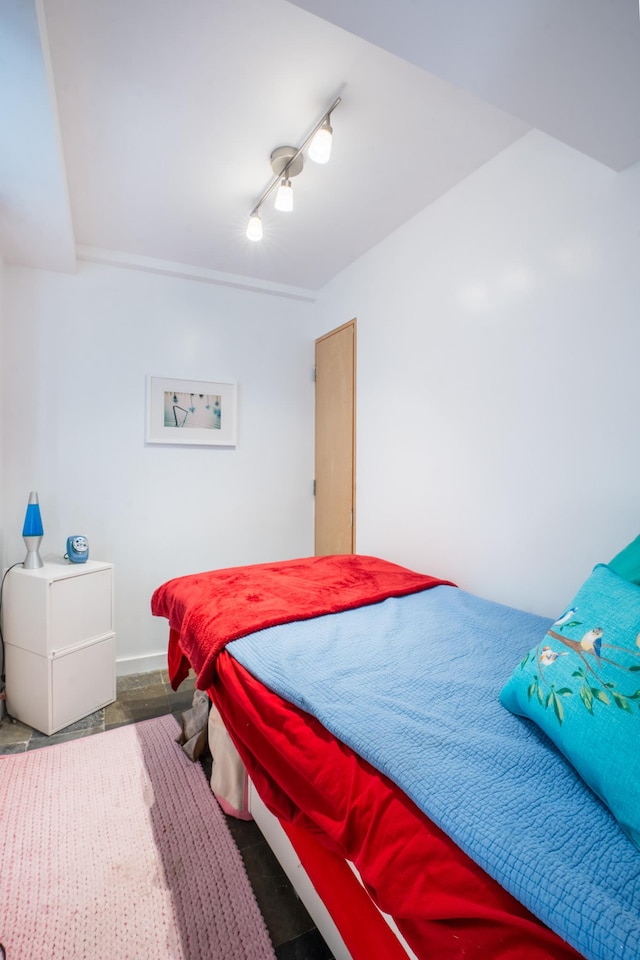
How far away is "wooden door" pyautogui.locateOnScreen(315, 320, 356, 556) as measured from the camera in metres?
3.06

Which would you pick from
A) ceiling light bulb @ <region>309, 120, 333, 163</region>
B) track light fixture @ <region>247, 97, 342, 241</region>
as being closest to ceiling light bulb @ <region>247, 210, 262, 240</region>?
track light fixture @ <region>247, 97, 342, 241</region>

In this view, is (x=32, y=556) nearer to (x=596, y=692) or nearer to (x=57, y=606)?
(x=57, y=606)

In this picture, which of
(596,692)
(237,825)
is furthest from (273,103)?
(237,825)

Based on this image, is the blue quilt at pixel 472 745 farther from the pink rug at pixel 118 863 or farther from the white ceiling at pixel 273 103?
the white ceiling at pixel 273 103

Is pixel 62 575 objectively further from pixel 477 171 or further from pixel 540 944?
pixel 477 171

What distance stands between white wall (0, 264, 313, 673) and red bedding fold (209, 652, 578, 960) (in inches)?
78.4

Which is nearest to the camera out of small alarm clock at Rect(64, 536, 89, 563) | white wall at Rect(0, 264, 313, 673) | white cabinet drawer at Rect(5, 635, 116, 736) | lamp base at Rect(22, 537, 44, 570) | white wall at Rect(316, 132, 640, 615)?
white wall at Rect(316, 132, 640, 615)

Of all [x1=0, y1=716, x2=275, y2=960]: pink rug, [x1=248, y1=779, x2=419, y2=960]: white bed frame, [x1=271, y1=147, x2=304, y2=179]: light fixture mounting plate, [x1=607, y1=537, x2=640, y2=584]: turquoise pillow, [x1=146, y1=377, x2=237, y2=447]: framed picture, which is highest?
[x1=271, y1=147, x2=304, y2=179]: light fixture mounting plate

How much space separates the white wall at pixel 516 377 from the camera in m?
1.55

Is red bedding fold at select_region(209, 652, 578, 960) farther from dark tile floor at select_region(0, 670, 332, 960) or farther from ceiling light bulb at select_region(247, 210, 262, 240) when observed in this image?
ceiling light bulb at select_region(247, 210, 262, 240)

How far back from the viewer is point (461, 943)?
0.62m

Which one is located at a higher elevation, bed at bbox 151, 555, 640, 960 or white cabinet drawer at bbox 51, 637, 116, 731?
bed at bbox 151, 555, 640, 960

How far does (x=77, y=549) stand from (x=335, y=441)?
1793 millimetres

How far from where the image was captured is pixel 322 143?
161 cm
